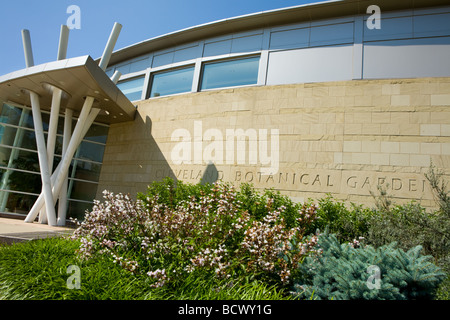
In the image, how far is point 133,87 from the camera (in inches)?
640

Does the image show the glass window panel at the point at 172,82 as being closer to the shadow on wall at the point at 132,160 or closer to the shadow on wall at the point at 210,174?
the shadow on wall at the point at 132,160

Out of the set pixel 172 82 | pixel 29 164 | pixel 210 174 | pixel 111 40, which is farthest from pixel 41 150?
pixel 210 174

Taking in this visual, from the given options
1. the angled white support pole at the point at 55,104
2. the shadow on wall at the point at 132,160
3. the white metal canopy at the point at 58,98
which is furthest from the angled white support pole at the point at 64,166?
the shadow on wall at the point at 132,160

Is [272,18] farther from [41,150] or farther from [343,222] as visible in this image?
[41,150]

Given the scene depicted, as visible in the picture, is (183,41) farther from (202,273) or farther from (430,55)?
(202,273)

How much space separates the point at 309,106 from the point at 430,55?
4.26m

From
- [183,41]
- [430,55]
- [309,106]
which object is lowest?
[309,106]

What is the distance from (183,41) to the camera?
14867 millimetres

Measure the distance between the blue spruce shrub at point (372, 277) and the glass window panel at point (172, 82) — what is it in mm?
11192

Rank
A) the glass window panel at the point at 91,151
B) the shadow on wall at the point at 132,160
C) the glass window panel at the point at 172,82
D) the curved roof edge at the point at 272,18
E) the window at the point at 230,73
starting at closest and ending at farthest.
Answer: the curved roof edge at the point at 272,18, the window at the point at 230,73, the shadow on wall at the point at 132,160, the glass window panel at the point at 172,82, the glass window panel at the point at 91,151

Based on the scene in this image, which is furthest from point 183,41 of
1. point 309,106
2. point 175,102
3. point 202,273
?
point 202,273

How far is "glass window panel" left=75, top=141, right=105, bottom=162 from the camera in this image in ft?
52.6

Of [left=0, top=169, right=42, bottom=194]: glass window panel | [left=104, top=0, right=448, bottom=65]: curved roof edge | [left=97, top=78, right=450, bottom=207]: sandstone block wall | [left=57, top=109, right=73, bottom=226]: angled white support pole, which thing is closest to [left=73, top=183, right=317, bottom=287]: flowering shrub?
[left=97, top=78, right=450, bottom=207]: sandstone block wall

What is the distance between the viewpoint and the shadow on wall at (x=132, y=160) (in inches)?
527
